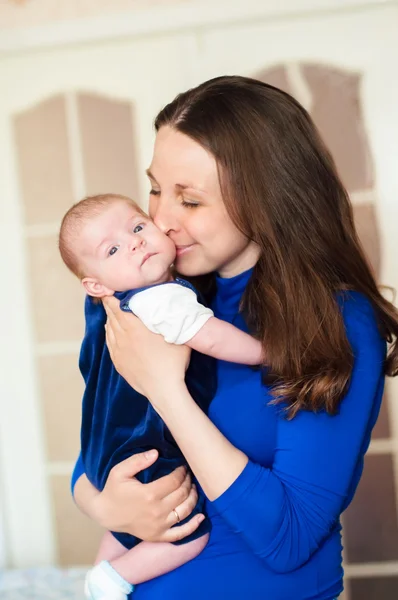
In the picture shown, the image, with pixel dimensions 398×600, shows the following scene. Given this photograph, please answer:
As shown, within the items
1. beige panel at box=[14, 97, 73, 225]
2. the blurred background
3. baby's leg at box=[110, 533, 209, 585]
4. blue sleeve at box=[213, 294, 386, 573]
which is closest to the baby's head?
blue sleeve at box=[213, 294, 386, 573]

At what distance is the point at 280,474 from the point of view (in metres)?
1.17

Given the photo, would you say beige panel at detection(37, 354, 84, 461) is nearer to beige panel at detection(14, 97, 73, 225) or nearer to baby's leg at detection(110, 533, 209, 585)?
beige panel at detection(14, 97, 73, 225)

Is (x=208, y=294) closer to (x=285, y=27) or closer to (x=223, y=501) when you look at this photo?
(x=223, y=501)

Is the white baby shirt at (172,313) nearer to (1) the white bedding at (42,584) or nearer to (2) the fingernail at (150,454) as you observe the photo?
(2) the fingernail at (150,454)

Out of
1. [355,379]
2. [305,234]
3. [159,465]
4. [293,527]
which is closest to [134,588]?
[159,465]

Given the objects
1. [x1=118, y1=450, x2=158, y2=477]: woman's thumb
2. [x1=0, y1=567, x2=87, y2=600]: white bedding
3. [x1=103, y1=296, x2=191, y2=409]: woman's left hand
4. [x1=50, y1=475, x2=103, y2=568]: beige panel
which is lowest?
[x1=50, y1=475, x2=103, y2=568]: beige panel

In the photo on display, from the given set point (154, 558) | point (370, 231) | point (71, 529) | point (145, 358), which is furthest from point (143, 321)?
point (71, 529)

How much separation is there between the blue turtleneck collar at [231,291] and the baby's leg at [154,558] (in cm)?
45

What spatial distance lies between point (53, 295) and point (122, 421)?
147 centimetres

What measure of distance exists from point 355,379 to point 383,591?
177 cm

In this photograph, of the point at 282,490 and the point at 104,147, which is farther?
the point at 104,147

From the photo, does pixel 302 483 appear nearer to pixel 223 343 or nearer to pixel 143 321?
pixel 223 343

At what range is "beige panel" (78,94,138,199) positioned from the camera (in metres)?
2.62

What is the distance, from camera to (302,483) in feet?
3.84
